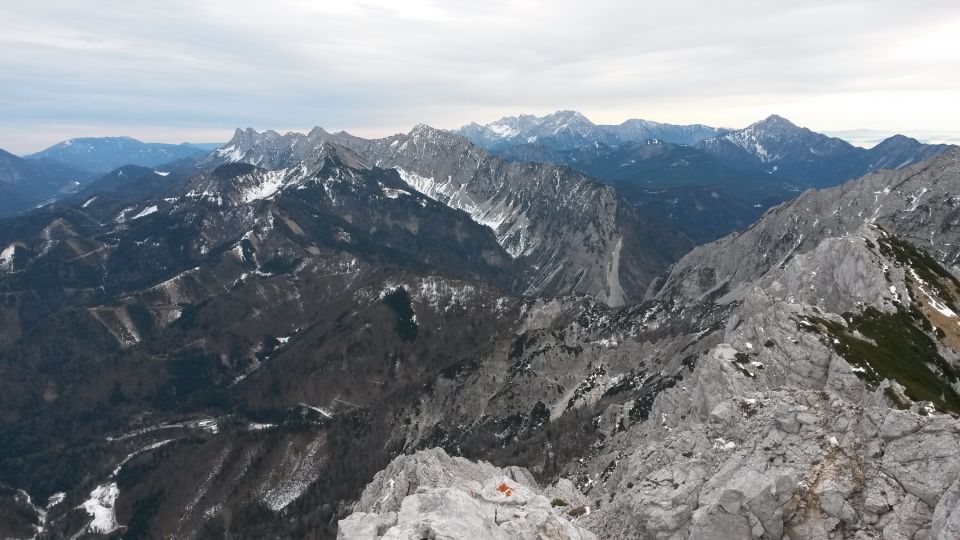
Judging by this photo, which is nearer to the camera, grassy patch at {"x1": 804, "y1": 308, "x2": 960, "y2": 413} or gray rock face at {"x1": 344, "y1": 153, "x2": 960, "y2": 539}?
gray rock face at {"x1": 344, "y1": 153, "x2": 960, "y2": 539}

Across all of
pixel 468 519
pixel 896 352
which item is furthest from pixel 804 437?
pixel 896 352

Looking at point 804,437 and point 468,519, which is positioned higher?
point 804,437

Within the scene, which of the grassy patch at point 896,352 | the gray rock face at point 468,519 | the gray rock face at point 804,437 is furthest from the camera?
the grassy patch at point 896,352

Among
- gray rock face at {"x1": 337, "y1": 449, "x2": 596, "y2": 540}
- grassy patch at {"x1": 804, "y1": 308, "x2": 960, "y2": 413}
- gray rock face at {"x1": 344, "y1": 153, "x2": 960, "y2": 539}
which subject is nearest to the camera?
gray rock face at {"x1": 344, "y1": 153, "x2": 960, "y2": 539}

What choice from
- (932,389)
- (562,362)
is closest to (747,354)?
(932,389)

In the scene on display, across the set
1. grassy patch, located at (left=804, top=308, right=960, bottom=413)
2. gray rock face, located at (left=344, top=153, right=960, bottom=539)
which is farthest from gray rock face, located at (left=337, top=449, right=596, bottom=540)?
grassy patch, located at (left=804, top=308, right=960, bottom=413)

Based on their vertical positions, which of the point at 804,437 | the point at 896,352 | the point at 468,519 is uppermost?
the point at 804,437

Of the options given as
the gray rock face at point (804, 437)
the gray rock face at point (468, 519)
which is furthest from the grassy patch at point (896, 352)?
the gray rock face at point (468, 519)

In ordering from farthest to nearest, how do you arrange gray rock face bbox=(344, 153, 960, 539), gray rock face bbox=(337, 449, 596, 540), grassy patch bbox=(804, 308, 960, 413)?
grassy patch bbox=(804, 308, 960, 413) → gray rock face bbox=(337, 449, 596, 540) → gray rock face bbox=(344, 153, 960, 539)

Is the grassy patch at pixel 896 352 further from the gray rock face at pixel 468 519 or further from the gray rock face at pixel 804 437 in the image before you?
the gray rock face at pixel 468 519

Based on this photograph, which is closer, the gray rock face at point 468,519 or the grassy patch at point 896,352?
the gray rock face at point 468,519

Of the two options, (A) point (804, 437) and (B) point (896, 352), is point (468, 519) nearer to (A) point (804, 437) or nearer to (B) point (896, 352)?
(A) point (804, 437)

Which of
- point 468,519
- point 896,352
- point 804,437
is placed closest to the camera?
point 468,519

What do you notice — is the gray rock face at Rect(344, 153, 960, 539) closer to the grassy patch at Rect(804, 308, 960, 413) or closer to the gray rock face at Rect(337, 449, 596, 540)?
the grassy patch at Rect(804, 308, 960, 413)
